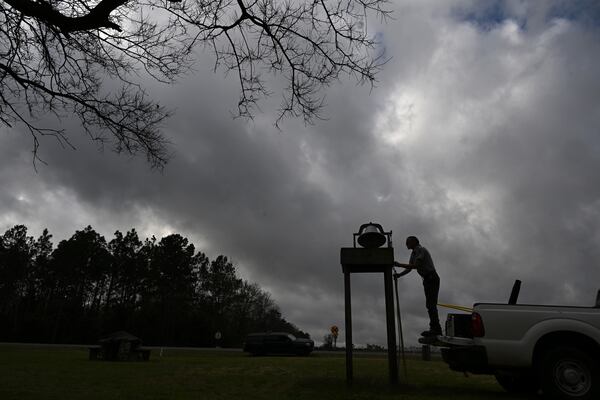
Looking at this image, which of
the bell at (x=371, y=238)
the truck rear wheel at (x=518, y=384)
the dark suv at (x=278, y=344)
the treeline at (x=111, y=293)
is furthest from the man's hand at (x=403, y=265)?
the treeline at (x=111, y=293)

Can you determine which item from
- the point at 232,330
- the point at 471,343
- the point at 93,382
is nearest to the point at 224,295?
the point at 232,330

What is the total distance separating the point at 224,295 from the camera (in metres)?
61.9

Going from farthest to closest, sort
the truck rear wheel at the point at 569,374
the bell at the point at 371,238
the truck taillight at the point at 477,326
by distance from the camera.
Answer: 1. the bell at the point at 371,238
2. the truck taillight at the point at 477,326
3. the truck rear wheel at the point at 569,374

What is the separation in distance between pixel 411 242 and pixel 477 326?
2.17m

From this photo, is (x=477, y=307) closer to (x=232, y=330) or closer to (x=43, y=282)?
(x=232, y=330)

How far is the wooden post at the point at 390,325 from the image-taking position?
7.30 meters

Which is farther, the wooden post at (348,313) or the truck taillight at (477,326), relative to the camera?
the wooden post at (348,313)

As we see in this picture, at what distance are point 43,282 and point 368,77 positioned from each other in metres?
65.0

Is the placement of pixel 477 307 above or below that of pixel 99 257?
below

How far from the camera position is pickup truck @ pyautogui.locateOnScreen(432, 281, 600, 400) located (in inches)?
224

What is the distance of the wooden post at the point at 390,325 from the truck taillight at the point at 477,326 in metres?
1.53

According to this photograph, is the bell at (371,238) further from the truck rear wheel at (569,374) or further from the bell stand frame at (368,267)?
the truck rear wheel at (569,374)

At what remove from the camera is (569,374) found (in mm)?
5719

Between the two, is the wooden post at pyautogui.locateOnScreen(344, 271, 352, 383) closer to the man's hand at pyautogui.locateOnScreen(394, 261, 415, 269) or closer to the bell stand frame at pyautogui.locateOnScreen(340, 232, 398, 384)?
the bell stand frame at pyautogui.locateOnScreen(340, 232, 398, 384)
